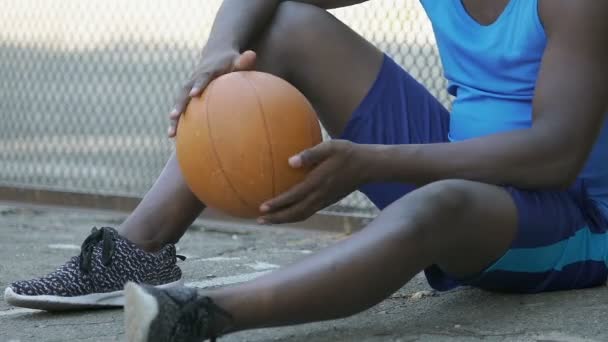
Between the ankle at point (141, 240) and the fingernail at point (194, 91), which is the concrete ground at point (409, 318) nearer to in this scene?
the ankle at point (141, 240)

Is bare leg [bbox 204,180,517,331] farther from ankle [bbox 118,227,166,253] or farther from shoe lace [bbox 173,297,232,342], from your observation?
ankle [bbox 118,227,166,253]

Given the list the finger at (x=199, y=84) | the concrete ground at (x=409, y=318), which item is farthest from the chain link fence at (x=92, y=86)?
the finger at (x=199, y=84)

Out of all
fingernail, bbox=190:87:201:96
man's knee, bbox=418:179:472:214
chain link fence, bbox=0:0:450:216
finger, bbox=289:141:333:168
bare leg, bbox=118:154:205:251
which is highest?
fingernail, bbox=190:87:201:96

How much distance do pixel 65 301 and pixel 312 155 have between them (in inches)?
37.7

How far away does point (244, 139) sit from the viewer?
2699 mm

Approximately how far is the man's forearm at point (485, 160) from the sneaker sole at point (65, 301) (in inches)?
32.6

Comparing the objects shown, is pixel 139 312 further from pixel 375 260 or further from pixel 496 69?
pixel 496 69

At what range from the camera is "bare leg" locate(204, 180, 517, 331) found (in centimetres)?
237

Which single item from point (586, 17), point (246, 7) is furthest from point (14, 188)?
point (586, 17)

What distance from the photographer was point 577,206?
292cm

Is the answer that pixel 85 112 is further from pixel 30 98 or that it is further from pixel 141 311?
pixel 141 311

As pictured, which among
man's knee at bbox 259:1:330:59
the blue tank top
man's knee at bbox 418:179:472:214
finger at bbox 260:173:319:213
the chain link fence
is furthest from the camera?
the chain link fence

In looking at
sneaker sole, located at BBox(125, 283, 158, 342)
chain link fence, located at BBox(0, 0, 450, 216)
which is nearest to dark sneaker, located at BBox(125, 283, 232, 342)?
sneaker sole, located at BBox(125, 283, 158, 342)

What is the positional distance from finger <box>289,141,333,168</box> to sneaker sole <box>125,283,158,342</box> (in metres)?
Result: 0.48
